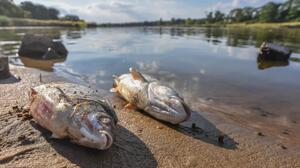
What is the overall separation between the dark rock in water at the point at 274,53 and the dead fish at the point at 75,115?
14.4 metres

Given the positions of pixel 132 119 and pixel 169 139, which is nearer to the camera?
pixel 169 139

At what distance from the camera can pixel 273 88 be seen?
31.2ft

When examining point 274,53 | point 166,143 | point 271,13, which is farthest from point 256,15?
point 166,143

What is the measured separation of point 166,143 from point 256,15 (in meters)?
129

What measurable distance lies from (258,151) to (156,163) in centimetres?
193

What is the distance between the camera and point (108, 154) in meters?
4.18

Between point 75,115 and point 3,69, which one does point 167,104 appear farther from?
point 3,69

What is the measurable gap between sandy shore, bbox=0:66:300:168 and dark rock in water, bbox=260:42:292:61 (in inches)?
430

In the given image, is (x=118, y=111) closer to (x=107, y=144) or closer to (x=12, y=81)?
(x=107, y=144)

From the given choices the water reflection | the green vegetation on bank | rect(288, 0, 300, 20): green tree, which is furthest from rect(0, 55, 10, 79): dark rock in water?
rect(288, 0, 300, 20): green tree

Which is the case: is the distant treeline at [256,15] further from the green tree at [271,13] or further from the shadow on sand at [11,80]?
the shadow on sand at [11,80]

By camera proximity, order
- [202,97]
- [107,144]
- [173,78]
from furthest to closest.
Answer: [173,78] < [202,97] < [107,144]

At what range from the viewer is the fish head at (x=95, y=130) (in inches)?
150

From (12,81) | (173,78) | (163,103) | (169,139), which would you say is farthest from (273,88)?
(12,81)
